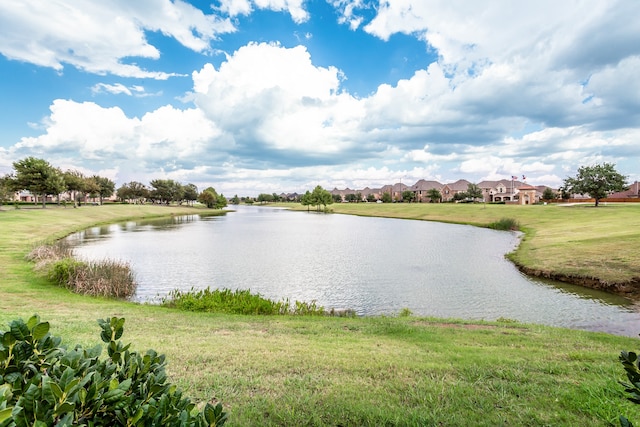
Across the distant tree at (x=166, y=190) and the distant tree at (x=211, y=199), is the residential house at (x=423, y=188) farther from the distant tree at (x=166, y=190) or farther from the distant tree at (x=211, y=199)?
the distant tree at (x=166, y=190)

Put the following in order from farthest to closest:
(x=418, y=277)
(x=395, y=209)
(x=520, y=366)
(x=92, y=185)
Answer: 1. (x=395, y=209)
2. (x=92, y=185)
3. (x=418, y=277)
4. (x=520, y=366)

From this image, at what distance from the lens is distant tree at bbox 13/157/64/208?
204ft

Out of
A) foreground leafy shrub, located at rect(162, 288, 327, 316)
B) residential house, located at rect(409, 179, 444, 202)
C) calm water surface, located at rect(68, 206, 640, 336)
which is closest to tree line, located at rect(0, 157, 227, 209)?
calm water surface, located at rect(68, 206, 640, 336)

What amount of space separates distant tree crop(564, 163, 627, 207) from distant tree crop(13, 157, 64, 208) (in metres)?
105

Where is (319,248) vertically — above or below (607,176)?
below

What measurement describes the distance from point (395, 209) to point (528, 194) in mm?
57088

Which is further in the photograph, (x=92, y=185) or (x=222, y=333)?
(x=92, y=185)

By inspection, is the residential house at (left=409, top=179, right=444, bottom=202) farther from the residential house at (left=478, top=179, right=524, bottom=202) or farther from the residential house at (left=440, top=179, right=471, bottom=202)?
the residential house at (left=478, top=179, right=524, bottom=202)

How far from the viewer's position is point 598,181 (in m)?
71.1

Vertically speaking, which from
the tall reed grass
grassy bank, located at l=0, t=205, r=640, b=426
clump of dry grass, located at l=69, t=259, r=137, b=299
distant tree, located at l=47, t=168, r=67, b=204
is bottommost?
the tall reed grass

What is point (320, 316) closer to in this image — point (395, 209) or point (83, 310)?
point (83, 310)

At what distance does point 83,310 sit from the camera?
12.5m

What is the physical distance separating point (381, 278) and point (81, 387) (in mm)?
21721

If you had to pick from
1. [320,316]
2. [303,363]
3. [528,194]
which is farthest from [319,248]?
[528,194]
